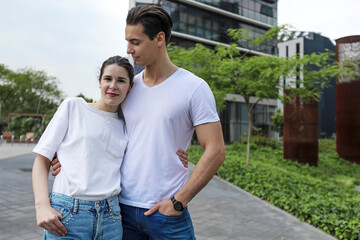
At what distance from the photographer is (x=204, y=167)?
1.56 m

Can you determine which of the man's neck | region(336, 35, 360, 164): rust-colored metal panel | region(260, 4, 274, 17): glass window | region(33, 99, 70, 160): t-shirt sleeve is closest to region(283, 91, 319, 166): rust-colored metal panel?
region(336, 35, 360, 164): rust-colored metal panel

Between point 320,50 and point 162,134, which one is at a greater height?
point 320,50

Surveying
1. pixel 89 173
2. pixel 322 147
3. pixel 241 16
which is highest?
pixel 241 16

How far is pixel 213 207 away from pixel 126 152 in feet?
Result: 15.7

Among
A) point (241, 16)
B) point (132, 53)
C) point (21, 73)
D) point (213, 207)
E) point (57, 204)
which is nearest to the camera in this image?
point (57, 204)

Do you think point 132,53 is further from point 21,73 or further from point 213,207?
point 21,73

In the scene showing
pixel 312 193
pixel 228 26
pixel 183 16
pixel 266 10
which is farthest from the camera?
pixel 266 10

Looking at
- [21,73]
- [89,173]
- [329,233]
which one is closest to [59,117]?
[89,173]

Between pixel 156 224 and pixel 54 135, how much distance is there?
66 centimetres

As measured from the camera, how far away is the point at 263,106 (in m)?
33.0

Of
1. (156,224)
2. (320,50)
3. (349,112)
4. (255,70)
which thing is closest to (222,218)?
(156,224)

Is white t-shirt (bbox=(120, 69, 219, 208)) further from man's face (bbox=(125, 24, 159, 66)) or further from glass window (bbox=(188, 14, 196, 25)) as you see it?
glass window (bbox=(188, 14, 196, 25))

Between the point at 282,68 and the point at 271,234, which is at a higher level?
the point at 282,68

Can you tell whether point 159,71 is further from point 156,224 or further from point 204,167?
point 156,224
